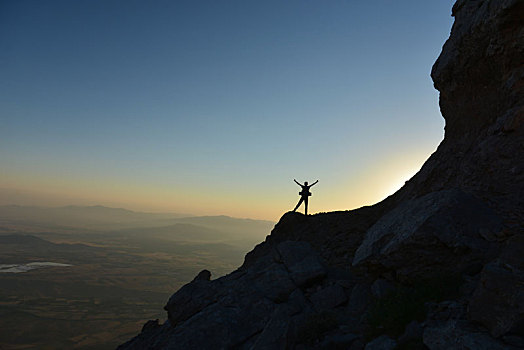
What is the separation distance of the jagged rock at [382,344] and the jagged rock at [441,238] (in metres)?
2.61

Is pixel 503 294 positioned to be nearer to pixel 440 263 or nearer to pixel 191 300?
pixel 440 263

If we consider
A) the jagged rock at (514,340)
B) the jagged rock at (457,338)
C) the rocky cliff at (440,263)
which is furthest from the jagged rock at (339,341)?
the jagged rock at (514,340)

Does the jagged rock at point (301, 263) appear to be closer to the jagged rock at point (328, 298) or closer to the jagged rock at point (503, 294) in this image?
the jagged rock at point (328, 298)

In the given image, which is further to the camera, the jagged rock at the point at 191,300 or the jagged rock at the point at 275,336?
the jagged rock at the point at 191,300

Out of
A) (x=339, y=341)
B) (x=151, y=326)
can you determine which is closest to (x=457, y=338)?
(x=339, y=341)

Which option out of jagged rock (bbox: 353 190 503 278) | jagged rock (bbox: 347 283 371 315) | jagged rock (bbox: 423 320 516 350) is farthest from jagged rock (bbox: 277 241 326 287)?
jagged rock (bbox: 423 320 516 350)

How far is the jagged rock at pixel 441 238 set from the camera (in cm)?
852

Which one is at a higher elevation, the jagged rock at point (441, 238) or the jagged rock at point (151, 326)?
the jagged rock at point (441, 238)

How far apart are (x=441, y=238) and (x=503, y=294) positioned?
3.16 m

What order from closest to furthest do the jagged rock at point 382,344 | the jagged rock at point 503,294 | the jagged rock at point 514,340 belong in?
the jagged rock at point 514,340
the jagged rock at point 503,294
the jagged rock at point 382,344

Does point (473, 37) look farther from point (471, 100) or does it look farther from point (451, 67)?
point (471, 100)

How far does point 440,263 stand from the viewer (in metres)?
8.78

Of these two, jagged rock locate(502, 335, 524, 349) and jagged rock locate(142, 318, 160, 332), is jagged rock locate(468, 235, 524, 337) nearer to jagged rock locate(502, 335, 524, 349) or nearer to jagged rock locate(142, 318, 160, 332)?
jagged rock locate(502, 335, 524, 349)

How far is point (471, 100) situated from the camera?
14031mm
